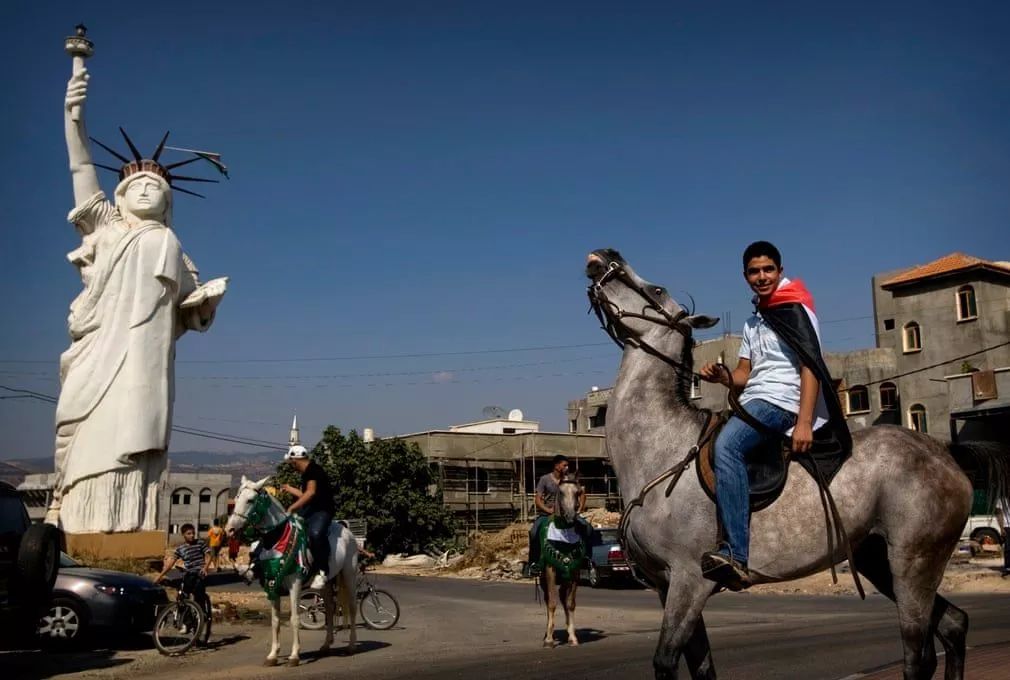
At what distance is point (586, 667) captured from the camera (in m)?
10.7

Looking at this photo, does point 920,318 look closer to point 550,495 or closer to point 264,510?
point 550,495

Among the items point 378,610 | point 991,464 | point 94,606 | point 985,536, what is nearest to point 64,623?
point 94,606

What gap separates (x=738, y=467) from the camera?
219 inches

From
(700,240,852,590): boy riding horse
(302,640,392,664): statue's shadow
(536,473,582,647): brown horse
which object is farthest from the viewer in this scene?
(536,473,582,647): brown horse

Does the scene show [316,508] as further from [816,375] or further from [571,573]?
[816,375]

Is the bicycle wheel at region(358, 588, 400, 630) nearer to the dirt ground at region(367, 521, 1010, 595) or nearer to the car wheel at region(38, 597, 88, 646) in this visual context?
the car wheel at region(38, 597, 88, 646)

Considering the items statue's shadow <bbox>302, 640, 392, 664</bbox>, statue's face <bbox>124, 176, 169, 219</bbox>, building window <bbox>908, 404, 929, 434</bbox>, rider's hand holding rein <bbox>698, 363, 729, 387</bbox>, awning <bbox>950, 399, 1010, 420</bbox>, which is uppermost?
statue's face <bbox>124, 176, 169, 219</bbox>

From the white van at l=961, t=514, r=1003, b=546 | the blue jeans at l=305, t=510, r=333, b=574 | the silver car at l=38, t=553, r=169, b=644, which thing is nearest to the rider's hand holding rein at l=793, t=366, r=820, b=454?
the blue jeans at l=305, t=510, r=333, b=574

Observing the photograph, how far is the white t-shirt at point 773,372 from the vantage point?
579 cm

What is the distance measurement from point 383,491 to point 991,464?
40.7 meters

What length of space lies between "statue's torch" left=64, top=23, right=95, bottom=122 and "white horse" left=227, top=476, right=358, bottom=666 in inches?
709

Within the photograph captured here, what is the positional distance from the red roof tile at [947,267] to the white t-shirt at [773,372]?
47.5 meters

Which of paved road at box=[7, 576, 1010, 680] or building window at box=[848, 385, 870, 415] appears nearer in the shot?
paved road at box=[7, 576, 1010, 680]

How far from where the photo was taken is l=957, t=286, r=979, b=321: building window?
48469mm
